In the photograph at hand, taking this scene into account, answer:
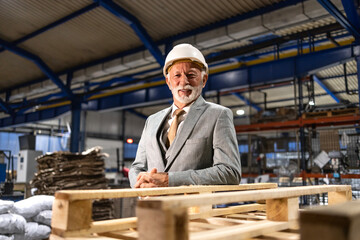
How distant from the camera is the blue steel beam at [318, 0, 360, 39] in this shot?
19.0 ft

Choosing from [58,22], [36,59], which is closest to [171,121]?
[58,22]

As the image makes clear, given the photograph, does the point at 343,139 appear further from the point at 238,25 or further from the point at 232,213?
the point at 232,213

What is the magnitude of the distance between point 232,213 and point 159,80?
12.2 metres

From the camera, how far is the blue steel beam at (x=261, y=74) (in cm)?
766

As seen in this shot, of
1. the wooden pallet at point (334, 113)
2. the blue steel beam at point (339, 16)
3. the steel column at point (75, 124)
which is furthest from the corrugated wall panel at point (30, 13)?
the wooden pallet at point (334, 113)

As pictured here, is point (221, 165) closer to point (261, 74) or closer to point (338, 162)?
point (338, 162)

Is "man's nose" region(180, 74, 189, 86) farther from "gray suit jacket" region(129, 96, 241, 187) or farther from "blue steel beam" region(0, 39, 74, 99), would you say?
"blue steel beam" region(0, 39, 74, 99)

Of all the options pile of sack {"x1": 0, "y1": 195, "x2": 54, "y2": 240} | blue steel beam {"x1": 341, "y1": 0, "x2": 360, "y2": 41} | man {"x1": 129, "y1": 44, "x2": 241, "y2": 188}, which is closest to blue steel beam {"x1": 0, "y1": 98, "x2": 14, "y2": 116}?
pile of sack {"x1": 0, "y1": 195, "x2": 54, "y2": 240}

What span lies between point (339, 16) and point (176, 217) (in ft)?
21.3

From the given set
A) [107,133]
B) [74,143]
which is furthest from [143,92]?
[107,133]

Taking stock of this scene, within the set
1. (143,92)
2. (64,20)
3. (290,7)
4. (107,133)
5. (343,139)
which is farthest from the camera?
(107,133)

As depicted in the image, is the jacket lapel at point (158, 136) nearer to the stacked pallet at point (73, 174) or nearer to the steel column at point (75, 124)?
the stacked pallet at point (73, 174)

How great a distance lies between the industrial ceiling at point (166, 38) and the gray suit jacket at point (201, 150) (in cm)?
477

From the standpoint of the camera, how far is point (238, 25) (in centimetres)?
794
